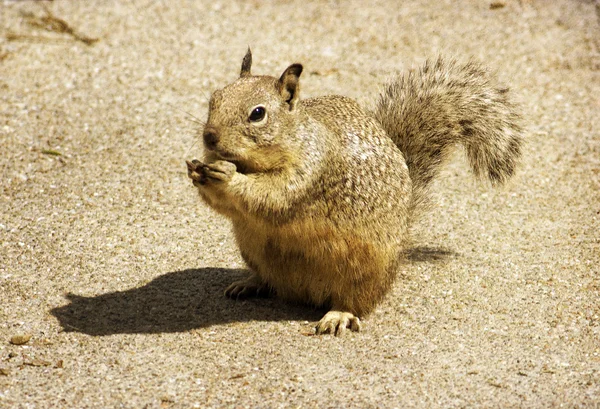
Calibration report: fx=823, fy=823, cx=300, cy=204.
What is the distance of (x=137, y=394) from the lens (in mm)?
3957

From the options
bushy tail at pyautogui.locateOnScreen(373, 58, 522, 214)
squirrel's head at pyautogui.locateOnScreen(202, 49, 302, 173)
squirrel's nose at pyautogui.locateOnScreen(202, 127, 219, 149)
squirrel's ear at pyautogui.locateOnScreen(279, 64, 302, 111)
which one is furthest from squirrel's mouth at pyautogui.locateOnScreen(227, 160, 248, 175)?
bushy tail at pyautogui.locateOnScreen(373, 58, 522, 214)

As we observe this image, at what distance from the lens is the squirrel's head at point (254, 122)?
4348mm

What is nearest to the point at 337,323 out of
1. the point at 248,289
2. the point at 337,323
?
the point at 337,323

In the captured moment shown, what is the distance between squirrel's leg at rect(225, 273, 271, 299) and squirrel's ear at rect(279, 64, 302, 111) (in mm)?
1187

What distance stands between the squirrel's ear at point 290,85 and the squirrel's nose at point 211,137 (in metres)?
0.54

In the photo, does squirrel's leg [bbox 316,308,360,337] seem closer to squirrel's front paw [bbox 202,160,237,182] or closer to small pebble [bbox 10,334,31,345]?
squirrel's front paw [bbox 202,160,237,182]

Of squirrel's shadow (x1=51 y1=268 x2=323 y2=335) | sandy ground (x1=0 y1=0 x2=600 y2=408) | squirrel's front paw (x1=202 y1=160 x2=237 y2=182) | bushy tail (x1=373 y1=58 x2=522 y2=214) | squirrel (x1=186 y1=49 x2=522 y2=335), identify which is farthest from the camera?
bushy tail (x1=373 y1=58 x2=522 y2=214)

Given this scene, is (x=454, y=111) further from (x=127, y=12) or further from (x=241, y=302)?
(x=127, y=12)

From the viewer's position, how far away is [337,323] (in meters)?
4.81

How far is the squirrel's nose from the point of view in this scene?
14.0 ft

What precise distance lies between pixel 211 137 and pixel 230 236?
1.73m

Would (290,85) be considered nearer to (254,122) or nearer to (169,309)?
(254,122)

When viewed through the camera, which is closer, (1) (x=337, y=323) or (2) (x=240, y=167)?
(2) (x=240, y=167)

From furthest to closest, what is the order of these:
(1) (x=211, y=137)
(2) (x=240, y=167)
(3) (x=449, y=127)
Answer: (3) (x=449, y=127) < (2) (x=240, y=167) < (1) (x=211, y=137)
